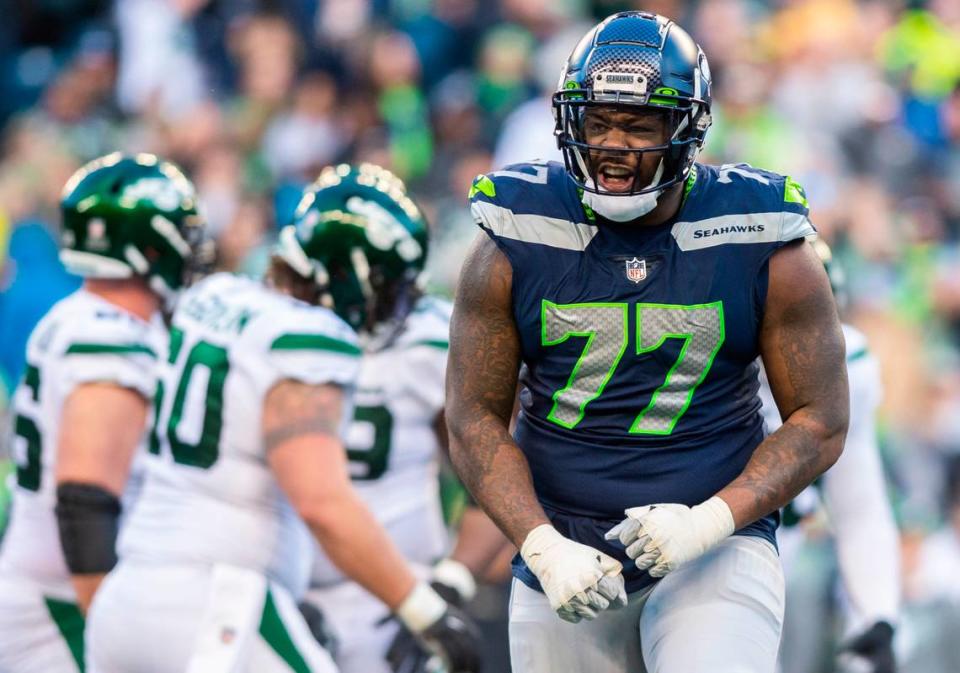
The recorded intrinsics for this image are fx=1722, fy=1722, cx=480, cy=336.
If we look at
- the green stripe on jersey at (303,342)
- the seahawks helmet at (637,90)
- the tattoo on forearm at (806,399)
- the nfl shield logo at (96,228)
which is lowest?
the green stripe on jersey at (303,342)

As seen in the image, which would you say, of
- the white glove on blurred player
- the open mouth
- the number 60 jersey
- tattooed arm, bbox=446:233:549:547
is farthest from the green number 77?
the white glove on blurred player

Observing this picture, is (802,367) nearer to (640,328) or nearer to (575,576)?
(640,328)

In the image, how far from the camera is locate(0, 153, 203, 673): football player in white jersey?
4.77 metres

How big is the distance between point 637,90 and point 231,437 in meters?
1.51

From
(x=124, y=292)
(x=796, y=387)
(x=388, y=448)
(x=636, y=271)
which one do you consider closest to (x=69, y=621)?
(x=124, y=292)

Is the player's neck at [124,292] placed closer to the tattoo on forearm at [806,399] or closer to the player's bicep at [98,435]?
the player's bicep at [98,435]

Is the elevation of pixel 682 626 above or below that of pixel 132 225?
below

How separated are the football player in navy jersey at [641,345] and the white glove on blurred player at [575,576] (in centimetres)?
6

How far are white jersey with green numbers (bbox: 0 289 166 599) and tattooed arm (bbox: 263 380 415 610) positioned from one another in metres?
0.63

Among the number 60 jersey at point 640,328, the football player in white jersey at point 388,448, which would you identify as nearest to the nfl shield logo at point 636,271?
the number 60 jersey at point 640,328

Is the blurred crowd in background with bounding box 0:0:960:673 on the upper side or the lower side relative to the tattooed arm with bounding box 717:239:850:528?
lower

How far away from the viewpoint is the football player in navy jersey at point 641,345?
3717mm

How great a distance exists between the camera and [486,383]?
387 cm

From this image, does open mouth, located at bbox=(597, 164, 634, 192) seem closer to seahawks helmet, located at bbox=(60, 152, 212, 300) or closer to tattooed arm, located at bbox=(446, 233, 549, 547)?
tattooed arm, located at bbox=(446, 233, 549, 547)
